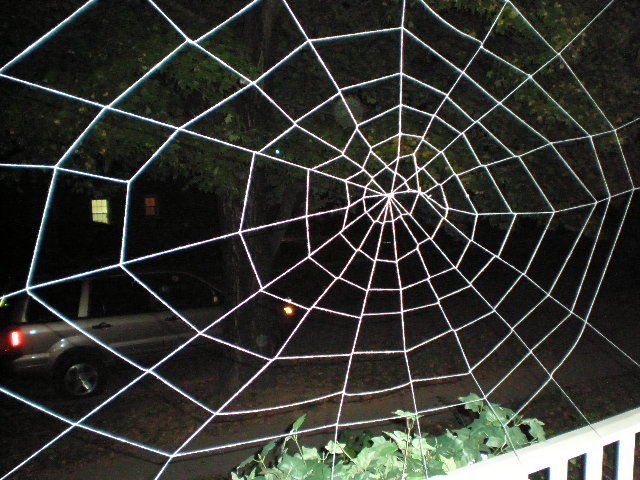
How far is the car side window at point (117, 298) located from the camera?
6.10 metres

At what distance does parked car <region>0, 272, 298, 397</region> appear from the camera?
5727 millimetres

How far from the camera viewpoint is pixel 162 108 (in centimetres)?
423

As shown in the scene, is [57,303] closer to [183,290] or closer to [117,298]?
[117,298]

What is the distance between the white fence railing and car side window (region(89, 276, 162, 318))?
512cm

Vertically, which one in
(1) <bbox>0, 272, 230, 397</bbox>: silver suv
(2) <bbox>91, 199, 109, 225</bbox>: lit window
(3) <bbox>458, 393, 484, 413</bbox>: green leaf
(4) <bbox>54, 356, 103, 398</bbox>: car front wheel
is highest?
(2) <bbox>91, 199, 109, 225</bbox>: lit window

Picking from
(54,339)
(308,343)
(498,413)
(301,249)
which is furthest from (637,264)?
(498,413)

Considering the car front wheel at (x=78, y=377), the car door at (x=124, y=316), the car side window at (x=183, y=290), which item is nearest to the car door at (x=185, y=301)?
the car side window at (x=183, y=290)

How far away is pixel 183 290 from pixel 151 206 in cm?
1312

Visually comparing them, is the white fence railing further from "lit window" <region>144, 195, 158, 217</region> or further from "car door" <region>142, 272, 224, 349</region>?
"lit window" <region>144, 195, 158, 217</region>

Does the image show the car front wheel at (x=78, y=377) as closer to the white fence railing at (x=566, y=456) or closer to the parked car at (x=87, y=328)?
the parked car at (x=87, y=328)

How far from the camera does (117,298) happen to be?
20.4 ft

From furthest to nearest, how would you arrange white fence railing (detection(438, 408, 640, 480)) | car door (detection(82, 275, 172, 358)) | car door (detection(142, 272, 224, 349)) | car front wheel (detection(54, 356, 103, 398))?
car door (detection(142, 272, 224, 349))
car door (detection(82, 275, 172, 358))
car front wheel (detection(54, 356, 103, 398))
white fence railing (detection(438, 408, 640, 480))

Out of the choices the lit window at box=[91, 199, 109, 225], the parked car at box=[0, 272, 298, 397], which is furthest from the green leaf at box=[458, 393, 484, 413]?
the lit window at box=[91, 199, 109, 225]

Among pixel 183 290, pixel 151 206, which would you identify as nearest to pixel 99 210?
pixel 151 206
